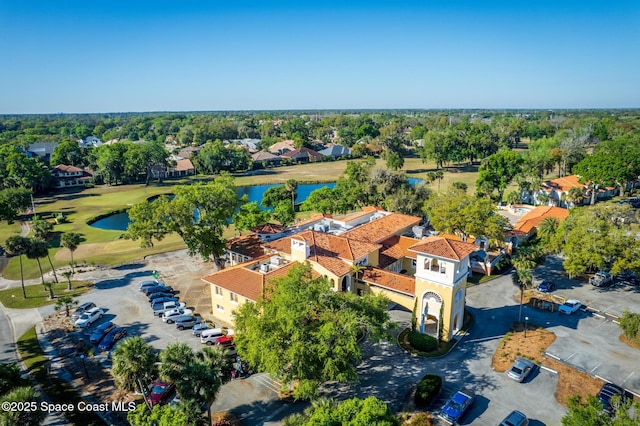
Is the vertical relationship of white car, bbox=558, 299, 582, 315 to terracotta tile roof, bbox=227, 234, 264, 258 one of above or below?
below

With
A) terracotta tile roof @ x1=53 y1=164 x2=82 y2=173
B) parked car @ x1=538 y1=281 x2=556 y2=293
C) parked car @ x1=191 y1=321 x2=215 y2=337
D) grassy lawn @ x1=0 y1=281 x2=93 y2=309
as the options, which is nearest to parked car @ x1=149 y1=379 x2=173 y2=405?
parked car @ x1=191 y1=321 x2=215 y2=337

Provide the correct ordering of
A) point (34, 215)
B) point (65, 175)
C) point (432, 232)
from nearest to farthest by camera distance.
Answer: point (432, 232) < point (34, 215) < point (65, 175)

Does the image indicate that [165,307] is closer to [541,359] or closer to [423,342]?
[423,342]

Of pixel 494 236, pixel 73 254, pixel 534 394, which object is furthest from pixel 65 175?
pixel 534 394

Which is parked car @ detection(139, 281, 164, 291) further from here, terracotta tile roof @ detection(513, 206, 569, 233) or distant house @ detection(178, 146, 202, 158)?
distant house @ detection(178, 146, 202, 158)

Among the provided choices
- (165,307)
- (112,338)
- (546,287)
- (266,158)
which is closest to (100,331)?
(112,338)

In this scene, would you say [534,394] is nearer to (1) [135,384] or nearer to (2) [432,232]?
(1) [135,384]
